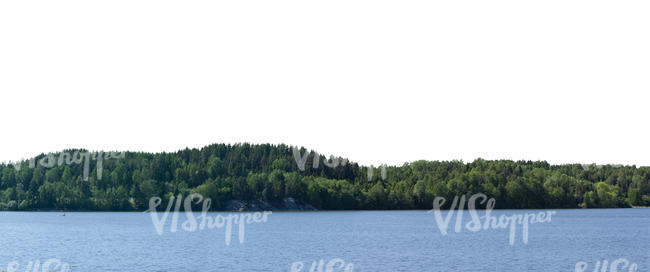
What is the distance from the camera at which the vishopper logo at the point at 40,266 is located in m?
70.1

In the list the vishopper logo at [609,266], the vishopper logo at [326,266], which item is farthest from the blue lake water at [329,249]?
the vishopper logo at [609,266]

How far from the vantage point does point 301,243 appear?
101562mm

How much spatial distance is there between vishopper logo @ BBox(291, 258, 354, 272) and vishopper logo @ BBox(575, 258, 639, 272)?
23.3 m

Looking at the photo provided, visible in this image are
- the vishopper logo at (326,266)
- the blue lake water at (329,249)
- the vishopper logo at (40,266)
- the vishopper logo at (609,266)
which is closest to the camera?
the vishopper logo at (40,266)

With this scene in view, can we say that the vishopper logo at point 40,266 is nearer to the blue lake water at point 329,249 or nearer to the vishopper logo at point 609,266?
the blue lake water at point 329,249

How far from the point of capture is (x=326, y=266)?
73.5m

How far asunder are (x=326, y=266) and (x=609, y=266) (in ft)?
97.9

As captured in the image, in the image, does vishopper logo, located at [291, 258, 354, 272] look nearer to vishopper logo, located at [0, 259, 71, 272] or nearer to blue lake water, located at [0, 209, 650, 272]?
blue lake water, located at [0, 209, 650, 272]

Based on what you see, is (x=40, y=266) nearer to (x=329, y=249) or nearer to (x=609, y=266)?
(x=329, y=249)

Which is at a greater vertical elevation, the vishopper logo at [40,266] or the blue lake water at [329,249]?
the blue lake water at [329,249]

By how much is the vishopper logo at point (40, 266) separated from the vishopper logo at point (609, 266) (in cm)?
5318

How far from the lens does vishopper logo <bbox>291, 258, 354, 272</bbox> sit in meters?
70.7

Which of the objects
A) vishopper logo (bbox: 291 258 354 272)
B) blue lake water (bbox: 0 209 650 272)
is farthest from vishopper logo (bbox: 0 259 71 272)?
vishopper logo (bbox: 291 258 354 272)

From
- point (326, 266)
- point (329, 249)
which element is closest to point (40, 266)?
point (326, 266)
